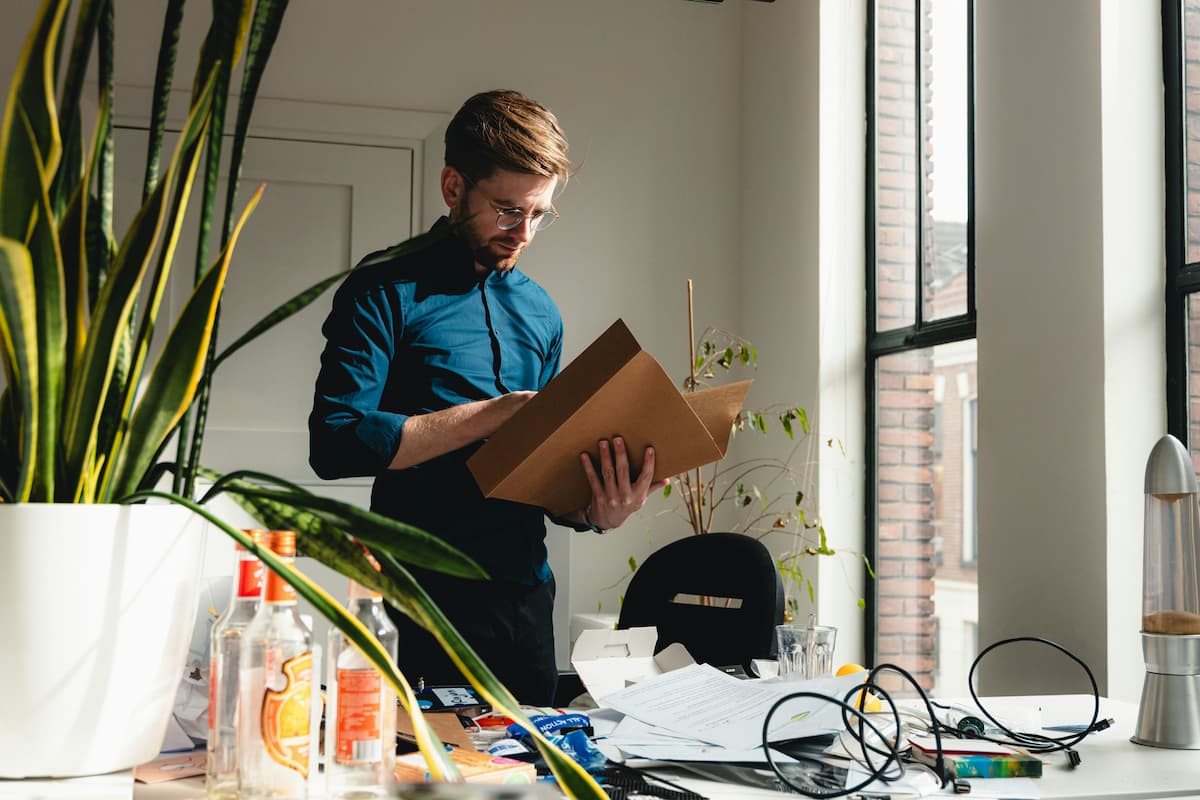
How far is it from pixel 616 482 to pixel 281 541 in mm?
947

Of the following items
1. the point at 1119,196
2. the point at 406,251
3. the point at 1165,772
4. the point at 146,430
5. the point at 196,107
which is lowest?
the point at 1165,772

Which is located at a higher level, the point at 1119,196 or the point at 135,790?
the point at 1119,196

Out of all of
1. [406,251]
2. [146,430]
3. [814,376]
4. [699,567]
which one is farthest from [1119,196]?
[146,430]

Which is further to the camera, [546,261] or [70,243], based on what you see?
[546,261]

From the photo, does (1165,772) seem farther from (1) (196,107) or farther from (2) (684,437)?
(1) (196,107)

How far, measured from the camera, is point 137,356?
0.93m

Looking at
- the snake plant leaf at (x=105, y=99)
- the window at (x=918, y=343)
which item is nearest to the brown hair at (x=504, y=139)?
the snake plant leaf at (x=105, y=99)

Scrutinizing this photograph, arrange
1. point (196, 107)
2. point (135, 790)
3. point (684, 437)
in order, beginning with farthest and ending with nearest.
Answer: point (684, 437) < point (135, 790) < point (196, 107)

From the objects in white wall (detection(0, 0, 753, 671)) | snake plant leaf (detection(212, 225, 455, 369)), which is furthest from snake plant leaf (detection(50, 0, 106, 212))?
white wall (detection(0, 0, 753, 671))

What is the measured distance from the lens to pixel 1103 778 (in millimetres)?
1225

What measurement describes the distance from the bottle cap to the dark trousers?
0.91m

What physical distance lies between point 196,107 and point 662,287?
348 centimetres

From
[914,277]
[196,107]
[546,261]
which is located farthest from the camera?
[546,261]

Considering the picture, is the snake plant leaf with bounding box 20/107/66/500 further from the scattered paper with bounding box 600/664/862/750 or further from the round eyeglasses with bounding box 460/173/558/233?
the round eyeglasses with bounding box 460/173/558/233
